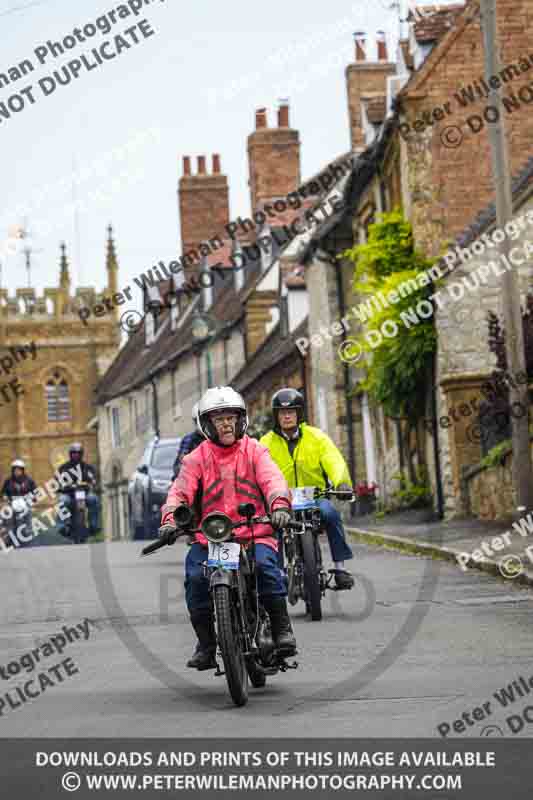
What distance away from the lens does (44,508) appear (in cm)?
10425

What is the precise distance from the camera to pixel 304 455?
525 inches

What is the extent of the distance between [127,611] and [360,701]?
21.6ft

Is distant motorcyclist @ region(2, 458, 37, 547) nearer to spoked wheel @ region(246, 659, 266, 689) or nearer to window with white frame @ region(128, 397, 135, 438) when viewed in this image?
spoked wheel @ region(246, 659, 266, 689)

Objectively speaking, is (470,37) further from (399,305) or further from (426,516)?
(426,516)

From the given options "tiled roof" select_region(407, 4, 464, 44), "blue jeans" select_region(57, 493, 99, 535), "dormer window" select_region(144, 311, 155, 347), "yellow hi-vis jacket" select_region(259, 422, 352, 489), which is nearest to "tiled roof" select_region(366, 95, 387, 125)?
"tiled roof" select_region(407, 4, 464, 44)

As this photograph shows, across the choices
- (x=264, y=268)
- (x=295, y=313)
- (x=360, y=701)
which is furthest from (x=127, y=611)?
(x=264, y=268)

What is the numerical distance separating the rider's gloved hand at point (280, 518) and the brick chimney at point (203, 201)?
54131 millimetres

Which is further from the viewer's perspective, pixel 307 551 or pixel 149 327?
pixel 149 327

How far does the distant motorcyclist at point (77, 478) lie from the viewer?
27.6m

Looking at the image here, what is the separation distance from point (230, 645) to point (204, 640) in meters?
0.64

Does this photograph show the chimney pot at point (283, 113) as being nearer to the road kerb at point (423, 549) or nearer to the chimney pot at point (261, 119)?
the chimney pot at point (261, 119)

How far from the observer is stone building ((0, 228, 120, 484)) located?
346ft

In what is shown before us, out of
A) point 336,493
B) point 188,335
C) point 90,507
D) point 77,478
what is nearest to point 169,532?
point 336,493
